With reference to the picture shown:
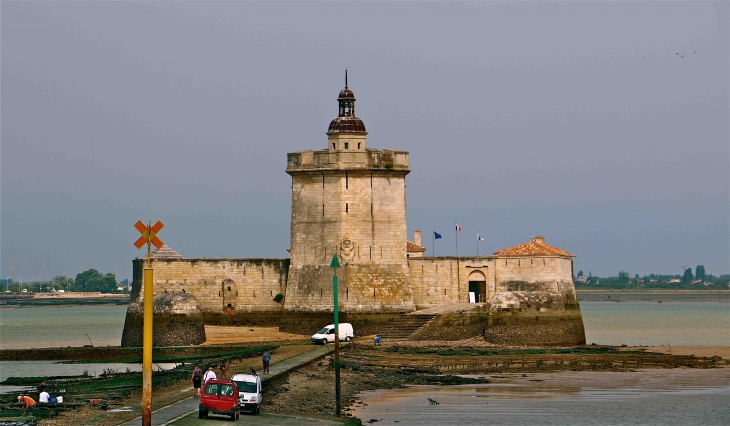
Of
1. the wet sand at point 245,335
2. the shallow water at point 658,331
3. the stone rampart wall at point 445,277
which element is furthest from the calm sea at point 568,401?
the shallow water at point 658,331

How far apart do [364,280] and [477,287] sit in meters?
6.65

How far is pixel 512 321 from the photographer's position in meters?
63.9

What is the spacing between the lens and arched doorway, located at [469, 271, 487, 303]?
67.3 m

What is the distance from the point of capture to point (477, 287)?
6781 cm

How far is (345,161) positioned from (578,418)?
25.2m

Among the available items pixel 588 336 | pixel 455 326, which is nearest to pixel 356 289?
pixel 455 326

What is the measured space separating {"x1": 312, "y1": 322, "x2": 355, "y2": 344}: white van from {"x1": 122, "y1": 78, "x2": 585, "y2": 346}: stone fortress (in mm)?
985

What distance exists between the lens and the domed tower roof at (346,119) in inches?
2551

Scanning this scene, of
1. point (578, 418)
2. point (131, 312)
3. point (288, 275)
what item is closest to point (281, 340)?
point (288, 275)

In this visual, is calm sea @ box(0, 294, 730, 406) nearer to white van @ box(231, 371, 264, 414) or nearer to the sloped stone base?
the sloped stone base

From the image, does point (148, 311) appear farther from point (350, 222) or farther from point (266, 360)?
point (350, 222)

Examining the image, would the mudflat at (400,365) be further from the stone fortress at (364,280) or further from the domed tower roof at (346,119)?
the domed tower roof at (346,119)

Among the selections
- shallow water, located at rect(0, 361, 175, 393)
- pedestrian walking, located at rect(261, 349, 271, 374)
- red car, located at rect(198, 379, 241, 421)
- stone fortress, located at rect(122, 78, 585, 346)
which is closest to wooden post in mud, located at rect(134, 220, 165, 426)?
red car, located at rect(198, 379, 241, 421)

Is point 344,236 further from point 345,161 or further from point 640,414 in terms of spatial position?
point 640,414
